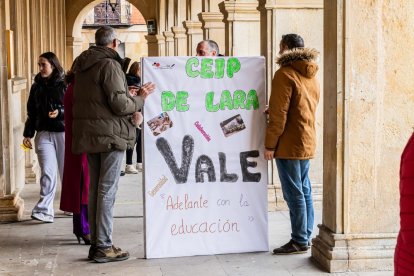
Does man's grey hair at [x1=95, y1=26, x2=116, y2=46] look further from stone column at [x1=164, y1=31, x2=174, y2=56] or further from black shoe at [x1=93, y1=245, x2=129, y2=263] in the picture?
stone column at [x1=164, y1=31, x2=174, y2=56]

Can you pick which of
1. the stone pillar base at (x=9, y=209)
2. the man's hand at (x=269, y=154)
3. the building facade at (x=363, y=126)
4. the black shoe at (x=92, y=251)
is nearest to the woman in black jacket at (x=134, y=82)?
the stone pillar base at (x=9, y=209)

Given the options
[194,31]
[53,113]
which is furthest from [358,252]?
[194,31]

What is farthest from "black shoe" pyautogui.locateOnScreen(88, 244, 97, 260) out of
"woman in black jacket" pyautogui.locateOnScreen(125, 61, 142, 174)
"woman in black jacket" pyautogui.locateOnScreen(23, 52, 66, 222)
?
"woman in black jacket" pyautogui.locateOnScreen(125, 61, 142, 174)

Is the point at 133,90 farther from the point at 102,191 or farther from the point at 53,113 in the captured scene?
the point at 53,113

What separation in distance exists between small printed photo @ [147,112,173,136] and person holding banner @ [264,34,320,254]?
76 cm

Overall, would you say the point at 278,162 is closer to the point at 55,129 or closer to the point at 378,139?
the point at 378,139

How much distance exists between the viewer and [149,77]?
606 centimetres

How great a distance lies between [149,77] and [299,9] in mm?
2934

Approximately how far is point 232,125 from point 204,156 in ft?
1.02

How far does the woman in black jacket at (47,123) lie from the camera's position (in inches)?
316

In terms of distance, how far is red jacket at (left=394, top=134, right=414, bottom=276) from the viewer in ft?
8.27

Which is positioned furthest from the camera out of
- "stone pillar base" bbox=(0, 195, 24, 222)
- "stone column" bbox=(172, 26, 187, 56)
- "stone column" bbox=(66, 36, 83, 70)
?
"stone column" bbox=(66, 36, 83, 70)

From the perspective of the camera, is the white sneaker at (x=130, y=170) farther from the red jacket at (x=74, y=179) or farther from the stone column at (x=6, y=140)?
the red jacket at (x=74, y=179)

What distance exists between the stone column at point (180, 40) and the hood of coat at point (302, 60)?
14.4m
